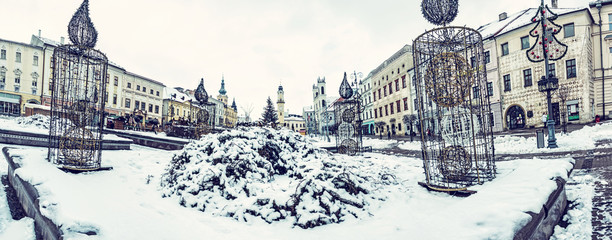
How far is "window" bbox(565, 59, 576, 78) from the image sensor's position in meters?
21.5

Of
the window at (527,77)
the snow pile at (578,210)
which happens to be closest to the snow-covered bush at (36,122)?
the snow pile at (578,210)

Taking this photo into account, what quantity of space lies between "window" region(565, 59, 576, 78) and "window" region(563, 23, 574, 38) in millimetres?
2194

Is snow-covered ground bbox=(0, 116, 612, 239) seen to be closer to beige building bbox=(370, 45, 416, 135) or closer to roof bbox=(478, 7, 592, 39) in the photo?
roof bbox=(478, 7, 592, 39)

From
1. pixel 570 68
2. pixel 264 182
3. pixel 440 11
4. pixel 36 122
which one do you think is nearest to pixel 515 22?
pixel 570 68

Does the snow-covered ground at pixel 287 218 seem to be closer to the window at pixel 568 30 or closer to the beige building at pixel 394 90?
the window at pixel 568 30

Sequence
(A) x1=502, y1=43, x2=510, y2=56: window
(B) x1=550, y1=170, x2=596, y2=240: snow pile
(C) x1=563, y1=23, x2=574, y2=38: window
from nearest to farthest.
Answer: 1. (B) x1=550, y1=170, x2=596, y2=240: snow pile
2. (C) x1=563, y1=23, x2=574, y2=38: window
3. (A) x1=502, y1=43, x2=510, y2=56: window

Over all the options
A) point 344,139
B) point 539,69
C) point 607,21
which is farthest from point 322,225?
point 607,21

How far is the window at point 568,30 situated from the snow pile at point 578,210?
24580 mm

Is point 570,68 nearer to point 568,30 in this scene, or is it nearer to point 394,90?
point 568,30

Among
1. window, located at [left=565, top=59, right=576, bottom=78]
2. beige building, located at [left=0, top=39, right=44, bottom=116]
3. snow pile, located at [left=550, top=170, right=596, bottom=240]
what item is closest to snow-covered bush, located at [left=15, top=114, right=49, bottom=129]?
snow pile, located at [left=550, top=170, right=596, bottom=240]

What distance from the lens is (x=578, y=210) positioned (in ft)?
12.5

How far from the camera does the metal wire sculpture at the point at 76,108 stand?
18.9 ft

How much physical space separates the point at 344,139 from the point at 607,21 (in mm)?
27819

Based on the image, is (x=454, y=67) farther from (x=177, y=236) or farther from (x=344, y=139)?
(x=344, y=139)
